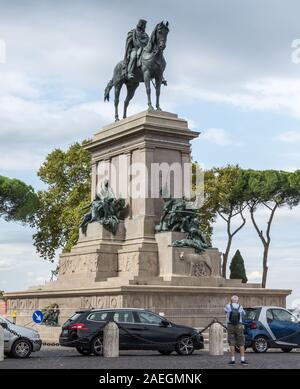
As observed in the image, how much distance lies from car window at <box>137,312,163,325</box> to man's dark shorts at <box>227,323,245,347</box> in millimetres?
3800

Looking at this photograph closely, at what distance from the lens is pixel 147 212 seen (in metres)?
35.5

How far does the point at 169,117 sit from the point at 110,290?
9182mm

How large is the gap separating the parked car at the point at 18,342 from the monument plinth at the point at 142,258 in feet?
20.2

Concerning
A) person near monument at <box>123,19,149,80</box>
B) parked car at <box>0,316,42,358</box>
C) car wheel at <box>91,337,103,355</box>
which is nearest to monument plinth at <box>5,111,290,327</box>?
person near monument at <box>123,19,149,80</box>

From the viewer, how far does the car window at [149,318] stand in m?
25.9

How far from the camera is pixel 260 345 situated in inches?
1101

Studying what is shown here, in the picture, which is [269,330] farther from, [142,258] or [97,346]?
[142,258]

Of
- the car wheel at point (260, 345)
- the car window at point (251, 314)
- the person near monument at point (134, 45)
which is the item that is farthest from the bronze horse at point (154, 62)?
the car wheel at point (260, 345)

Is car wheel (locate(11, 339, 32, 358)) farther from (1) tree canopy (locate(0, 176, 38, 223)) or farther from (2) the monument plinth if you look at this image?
(1) tree canopy (locate(0, 176, 38, 223))

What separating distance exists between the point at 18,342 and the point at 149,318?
4.00 meters

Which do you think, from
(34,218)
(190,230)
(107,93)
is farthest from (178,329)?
(34,218)
